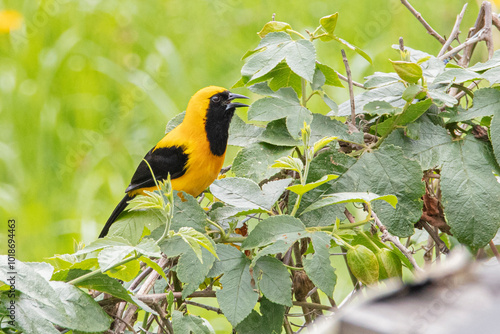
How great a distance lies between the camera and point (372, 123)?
55.4 inches

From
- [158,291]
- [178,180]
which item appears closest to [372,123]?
[158,291]

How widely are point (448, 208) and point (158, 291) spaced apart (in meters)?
0.64

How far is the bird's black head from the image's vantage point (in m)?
2.48

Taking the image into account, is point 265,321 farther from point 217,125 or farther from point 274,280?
point 217,125

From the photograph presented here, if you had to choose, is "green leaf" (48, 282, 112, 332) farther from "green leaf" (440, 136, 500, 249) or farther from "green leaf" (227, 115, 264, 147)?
"green leaf" (440, 136, 500, 249)

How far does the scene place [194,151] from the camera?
2393 mm

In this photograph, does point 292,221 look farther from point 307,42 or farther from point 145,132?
point 145,132

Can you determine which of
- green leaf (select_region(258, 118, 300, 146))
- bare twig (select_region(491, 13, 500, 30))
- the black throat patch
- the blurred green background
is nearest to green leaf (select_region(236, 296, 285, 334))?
green leaf (select_region(258, 118, 300, 146))

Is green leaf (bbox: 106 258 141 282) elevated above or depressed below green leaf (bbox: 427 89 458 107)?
below

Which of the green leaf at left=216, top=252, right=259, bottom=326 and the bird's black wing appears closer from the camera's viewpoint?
the green leaf at left=216, top=252, right=259, bottom=326

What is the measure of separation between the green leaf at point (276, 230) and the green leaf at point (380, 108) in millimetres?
356

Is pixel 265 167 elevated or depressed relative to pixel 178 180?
elevated

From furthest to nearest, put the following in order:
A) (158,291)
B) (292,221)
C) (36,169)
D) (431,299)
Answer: (36,169) < (158,291) < (292,221) < (431,299)

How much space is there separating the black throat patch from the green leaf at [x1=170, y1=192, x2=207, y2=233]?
4.27 ft
